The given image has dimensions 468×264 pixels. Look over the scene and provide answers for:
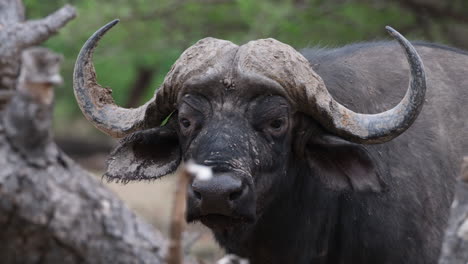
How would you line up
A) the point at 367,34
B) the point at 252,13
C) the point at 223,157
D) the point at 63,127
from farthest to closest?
the point at 63,127 < the point at 367,34 < the point at 252,13 < the point at 223,157

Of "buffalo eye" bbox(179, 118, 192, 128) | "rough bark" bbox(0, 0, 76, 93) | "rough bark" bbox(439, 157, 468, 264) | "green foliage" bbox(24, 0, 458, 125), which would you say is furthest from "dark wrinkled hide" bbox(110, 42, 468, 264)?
"green foliage" bbox(24, 0, 458, 125)

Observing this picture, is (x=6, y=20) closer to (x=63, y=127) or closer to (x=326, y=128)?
(x=326, y=128)

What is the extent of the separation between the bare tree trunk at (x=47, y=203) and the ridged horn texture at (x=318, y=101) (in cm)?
275

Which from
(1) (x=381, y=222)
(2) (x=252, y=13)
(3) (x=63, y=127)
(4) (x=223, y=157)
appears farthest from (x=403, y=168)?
(3) (x=63, y=127)

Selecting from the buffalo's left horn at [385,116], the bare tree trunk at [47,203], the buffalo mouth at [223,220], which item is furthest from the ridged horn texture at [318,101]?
the bare tree trunk at [47,203]

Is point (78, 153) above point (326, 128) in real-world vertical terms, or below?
below

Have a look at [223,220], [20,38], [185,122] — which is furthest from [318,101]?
[20,38]

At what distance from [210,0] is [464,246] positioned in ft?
33.1

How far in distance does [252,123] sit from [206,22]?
8.65m

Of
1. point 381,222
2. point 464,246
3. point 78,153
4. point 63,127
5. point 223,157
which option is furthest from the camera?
point 63,127

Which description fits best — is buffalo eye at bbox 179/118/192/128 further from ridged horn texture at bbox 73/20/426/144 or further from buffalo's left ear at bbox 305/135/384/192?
buffalo's left ear at bbox 305/135/384/192

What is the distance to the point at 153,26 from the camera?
14.0 metres

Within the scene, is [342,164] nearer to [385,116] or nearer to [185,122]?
[385,116]

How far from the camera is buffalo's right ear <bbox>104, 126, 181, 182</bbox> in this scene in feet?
19.8
